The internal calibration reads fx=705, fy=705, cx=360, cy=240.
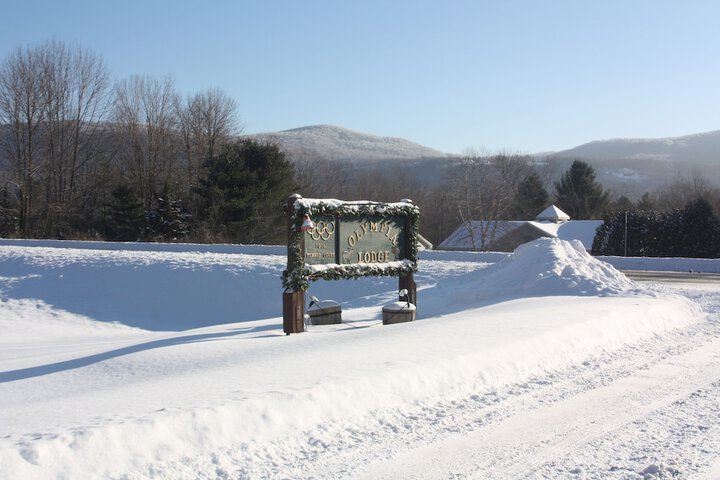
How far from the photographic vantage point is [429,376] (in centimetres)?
753

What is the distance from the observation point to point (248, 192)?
47938 mm

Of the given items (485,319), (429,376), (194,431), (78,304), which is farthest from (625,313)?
(78,304)

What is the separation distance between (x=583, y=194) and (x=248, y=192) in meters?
46.2

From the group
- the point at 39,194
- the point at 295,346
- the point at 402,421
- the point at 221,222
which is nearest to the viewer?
the point at 402,421

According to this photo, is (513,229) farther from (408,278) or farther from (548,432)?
(548,432)

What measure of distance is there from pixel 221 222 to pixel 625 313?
40494 mm

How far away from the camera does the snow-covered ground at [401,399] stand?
530 centimetres

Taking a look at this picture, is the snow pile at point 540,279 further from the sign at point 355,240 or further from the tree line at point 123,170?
the tree line at point 123,170

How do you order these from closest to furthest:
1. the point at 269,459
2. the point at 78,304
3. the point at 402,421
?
the point at 269,459 → the point at 402,421 → the point at 78,304

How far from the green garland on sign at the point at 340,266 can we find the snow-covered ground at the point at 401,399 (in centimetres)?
93

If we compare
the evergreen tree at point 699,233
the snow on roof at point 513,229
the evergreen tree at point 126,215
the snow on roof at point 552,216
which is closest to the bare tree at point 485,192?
the snow on roof at point 513,229

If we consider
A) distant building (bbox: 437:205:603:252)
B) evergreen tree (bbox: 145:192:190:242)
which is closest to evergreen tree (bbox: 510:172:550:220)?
distant building (bbox: 437:205:603:252)

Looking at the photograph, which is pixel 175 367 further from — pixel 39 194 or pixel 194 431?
pixel 39 194

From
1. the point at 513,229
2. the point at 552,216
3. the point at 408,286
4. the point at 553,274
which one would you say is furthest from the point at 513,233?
the point at 408,286
